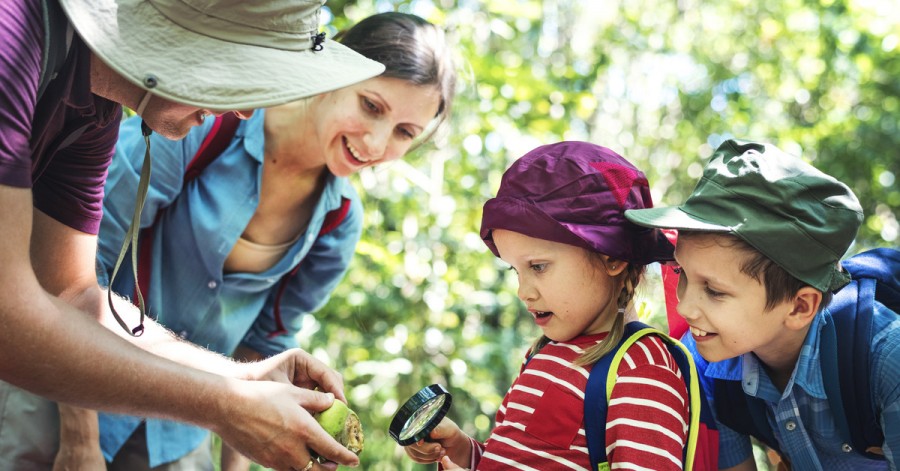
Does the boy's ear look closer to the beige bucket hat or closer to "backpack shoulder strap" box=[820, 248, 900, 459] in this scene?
"backpack shoulder strap" box=[820, 248, 900, 459]

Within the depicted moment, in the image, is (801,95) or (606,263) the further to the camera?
(801,95)

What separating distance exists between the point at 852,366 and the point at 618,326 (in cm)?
56

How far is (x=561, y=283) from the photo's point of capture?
7.06 ft

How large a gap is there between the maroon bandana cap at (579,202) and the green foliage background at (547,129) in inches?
15.6

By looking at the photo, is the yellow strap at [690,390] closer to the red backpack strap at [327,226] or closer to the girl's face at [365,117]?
the girl's face at [365,117]

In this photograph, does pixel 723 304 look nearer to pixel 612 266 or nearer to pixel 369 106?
pixel 612 266

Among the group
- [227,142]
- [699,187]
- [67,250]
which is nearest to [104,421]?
[67,250]

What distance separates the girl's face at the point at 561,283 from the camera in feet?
7.06

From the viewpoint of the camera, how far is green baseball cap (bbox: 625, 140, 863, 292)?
1938 millimetres

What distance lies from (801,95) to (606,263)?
8260 mm

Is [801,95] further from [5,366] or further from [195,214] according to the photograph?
[5,366]

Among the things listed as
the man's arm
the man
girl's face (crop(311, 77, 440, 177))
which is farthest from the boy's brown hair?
girl's face (crop(311, 77, 440, 177))

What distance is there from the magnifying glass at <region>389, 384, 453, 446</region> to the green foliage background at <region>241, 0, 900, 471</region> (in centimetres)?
78

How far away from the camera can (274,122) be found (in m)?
2.93
